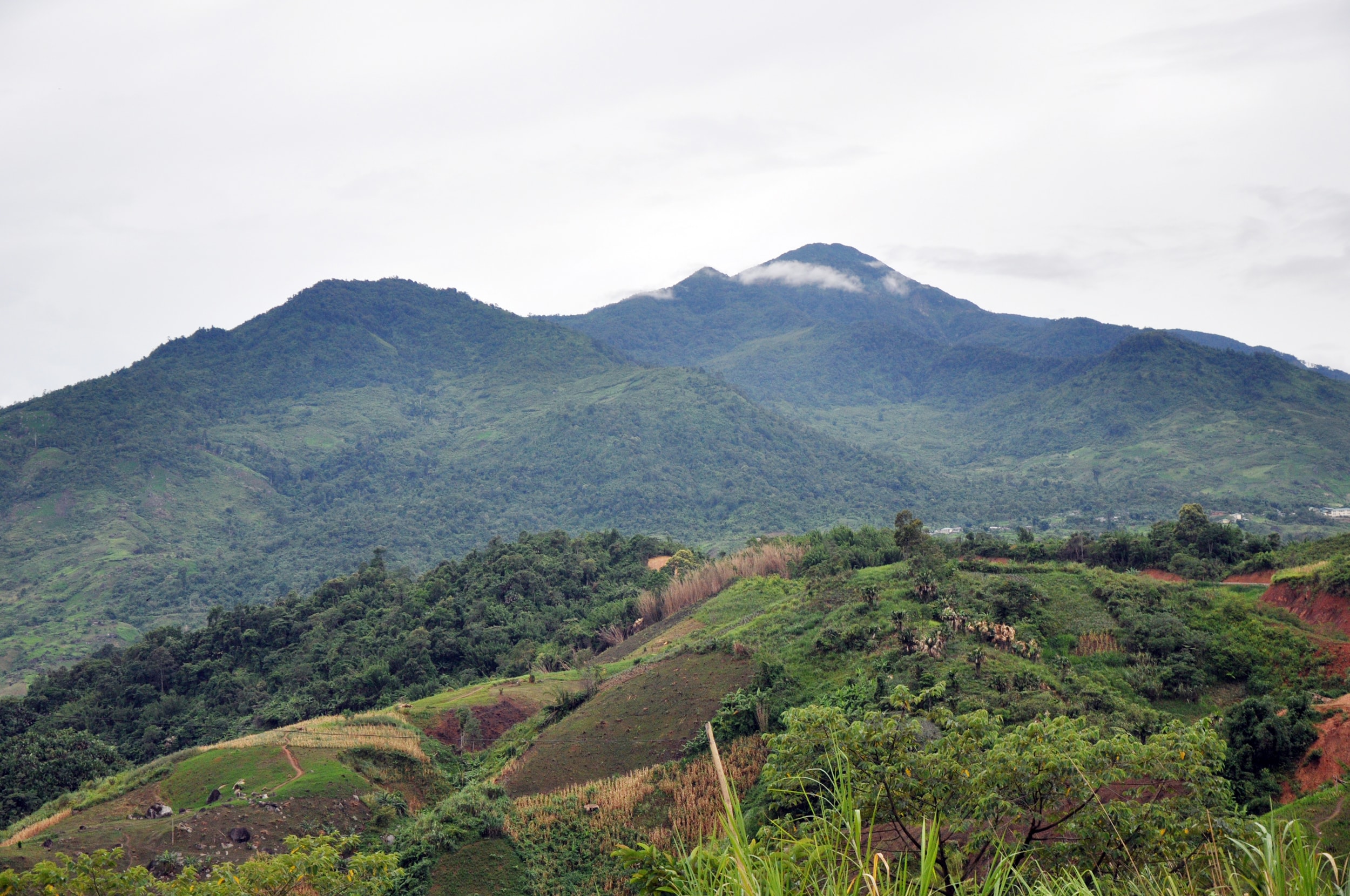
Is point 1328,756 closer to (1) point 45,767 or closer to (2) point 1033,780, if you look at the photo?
(2) point 1033,780

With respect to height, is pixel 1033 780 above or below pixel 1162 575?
above

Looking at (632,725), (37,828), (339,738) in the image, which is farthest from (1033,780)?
(339,738)

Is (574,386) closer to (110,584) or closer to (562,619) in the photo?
(110,584)

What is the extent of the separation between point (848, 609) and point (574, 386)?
127868 millimetres

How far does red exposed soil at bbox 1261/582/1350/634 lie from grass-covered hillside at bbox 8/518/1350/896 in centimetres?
51

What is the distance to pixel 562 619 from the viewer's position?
42500mm

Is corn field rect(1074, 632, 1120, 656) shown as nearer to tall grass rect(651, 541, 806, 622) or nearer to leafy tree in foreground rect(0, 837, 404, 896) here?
leafy tree in foreground rect(0, 837, 404, 896)

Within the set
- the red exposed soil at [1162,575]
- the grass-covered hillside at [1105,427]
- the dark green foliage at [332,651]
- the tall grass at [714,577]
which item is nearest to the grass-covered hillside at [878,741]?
the red exposed soil at [1162,575]

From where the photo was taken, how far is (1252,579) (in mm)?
25406

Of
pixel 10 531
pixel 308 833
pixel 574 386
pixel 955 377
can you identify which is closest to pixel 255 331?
pixel 574 386

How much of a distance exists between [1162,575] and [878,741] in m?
24.3

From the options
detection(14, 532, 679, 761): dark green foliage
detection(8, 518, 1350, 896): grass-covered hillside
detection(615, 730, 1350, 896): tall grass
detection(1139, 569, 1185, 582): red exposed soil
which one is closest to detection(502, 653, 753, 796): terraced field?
detection(8, 518, 1350, 896): grass-covered hillside

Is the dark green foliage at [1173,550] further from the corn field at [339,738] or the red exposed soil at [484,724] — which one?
the corn field at [339,738]

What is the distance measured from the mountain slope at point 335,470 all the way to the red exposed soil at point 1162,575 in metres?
63.4
